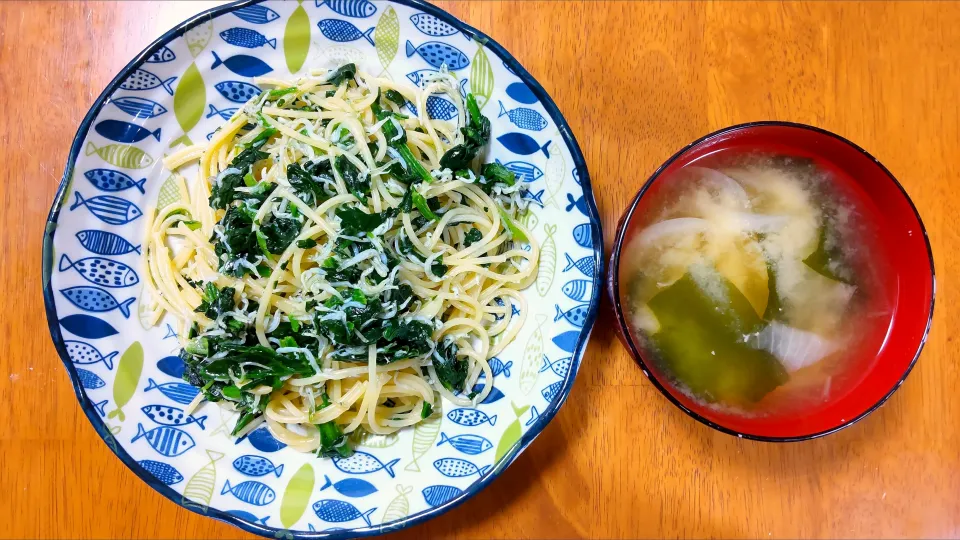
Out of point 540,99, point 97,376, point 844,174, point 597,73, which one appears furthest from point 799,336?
point 97,376

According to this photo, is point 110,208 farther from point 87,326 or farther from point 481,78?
point 481,78

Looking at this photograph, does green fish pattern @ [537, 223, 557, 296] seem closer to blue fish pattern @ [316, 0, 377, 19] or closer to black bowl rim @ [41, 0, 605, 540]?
black bowl rim @ [41, 0, 605, 540]

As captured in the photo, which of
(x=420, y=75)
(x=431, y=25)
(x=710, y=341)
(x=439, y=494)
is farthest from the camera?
(x=420, y=75)

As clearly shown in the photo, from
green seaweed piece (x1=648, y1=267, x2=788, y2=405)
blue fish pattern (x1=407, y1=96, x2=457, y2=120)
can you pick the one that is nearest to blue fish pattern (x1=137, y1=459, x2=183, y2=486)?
blue fish pattern (x1=407, y1=96, x2=457, y2=120)

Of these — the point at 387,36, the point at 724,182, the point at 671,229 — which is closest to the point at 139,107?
the point at 387,36

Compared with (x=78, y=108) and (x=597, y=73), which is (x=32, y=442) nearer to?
(x=78, y=108)

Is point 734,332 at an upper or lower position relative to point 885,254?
lower
